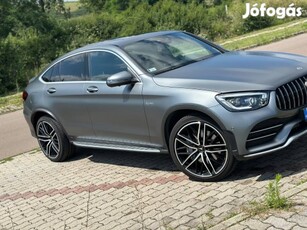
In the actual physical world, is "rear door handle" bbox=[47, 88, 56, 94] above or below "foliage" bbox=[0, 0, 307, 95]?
above

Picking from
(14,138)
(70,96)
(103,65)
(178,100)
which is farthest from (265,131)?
(14,138)

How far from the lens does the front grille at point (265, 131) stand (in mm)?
4867

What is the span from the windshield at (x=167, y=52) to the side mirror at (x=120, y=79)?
240 millimetres

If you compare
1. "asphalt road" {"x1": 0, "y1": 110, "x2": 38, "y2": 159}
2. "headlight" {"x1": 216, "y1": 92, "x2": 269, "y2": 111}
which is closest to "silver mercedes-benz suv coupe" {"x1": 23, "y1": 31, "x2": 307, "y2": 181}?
"headlight" {"x1": 216, "y1": 92, "x2": 269, "y2": 111}

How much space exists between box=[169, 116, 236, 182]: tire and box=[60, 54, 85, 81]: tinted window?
197 centimetres

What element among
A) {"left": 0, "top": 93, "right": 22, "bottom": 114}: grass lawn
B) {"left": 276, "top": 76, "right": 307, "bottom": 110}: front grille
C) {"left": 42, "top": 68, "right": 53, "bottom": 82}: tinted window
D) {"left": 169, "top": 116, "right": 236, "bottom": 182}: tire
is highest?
{"left": 42, "top": 68, "right": 53, "bottom": 82}: tinted window

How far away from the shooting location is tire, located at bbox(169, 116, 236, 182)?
5109 millimetres

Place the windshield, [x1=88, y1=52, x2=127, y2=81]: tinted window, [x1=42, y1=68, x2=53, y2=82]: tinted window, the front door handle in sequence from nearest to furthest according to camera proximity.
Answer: the windshield → [x1=88, y1=52, x2=127, y2=81]: tinted window → the front door handle → [x1=42, y1=68, x2=53, y2=82]: tinted window

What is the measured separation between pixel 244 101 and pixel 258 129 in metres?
0.32

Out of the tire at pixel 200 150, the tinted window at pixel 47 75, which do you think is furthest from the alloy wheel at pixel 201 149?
the tinted window at pixel 47 75

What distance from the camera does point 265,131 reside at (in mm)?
4914

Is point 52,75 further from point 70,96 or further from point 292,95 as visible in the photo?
point 292,95

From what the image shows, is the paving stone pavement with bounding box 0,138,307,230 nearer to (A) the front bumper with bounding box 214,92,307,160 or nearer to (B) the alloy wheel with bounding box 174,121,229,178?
(B) the alloy wheel with bounding box 174,121,229,178

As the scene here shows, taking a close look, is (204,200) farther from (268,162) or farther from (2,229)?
(2,229)
